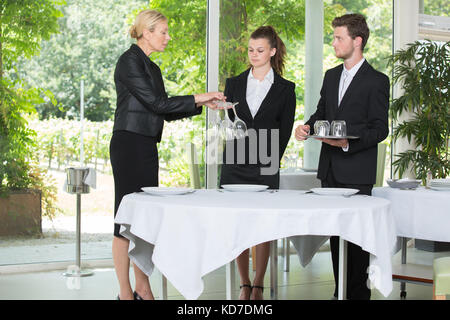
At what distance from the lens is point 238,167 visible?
3.75 meters

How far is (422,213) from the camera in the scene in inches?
142

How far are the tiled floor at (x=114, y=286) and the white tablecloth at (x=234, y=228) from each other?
1.62 meters

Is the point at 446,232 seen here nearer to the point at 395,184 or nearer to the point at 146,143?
the point at 395,184

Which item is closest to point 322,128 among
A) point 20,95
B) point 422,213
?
point 422,213

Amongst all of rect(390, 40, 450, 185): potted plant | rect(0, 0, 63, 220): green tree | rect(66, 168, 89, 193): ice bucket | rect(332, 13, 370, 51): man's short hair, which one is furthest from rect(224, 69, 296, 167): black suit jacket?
rect(390, 40, 450, 185): potted plant

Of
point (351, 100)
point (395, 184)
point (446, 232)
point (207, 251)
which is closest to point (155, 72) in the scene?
point (351, 100)

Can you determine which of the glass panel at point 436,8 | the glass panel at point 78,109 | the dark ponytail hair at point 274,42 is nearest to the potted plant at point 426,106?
the glass panel at point 436,8

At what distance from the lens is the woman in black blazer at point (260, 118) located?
146 inches

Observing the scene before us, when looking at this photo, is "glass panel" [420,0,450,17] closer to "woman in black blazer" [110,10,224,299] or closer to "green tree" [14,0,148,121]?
"green tree" [14,0,148,121]

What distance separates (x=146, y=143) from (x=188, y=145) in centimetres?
197

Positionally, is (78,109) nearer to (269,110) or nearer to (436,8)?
(269,110)

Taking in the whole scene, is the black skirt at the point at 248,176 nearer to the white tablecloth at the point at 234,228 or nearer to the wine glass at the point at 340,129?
the wine glass at the point at 340,129

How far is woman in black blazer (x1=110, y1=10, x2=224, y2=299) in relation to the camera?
11.0 ft

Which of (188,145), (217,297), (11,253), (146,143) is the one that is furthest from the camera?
(188,145)
